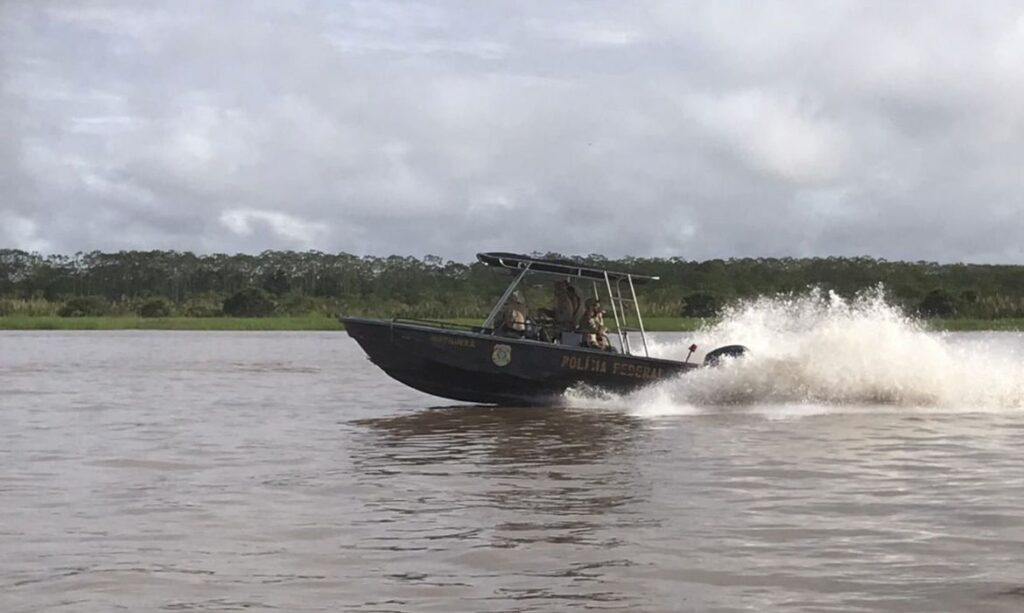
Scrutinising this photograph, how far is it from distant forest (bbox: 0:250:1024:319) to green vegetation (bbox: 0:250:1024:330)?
10cm

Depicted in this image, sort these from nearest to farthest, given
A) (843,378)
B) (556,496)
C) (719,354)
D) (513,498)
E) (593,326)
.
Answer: (513,498) → (556,496) → (593,326) → (719,354) → (843,378)

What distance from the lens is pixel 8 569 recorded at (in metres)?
7.63

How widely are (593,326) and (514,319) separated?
107 cm

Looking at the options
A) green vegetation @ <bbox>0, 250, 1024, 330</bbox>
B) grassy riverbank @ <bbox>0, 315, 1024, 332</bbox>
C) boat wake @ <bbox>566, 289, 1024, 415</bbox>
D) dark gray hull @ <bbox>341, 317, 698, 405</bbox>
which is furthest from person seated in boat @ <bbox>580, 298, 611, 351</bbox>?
grassy riverbank @ <bbox>0, 315, 1024, 332</bbox>

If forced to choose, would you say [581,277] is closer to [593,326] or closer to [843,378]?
[593,326]

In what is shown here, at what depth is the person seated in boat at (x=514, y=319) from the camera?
17797 millimetres

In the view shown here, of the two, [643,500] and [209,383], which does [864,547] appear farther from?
[209,383]

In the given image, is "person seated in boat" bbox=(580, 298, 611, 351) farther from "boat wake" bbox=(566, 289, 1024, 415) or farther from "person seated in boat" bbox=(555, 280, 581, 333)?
"boat wake" bbox=(566, 289, 1024, 415)

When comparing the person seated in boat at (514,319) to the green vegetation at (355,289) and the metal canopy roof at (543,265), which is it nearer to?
the metal canopy roof at (543,265)

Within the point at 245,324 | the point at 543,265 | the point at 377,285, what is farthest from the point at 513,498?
the point at 377,285

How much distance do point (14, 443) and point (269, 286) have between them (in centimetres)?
7684

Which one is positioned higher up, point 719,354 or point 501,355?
point 719,354

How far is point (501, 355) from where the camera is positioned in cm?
1748

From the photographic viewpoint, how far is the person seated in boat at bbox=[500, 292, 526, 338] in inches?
701
